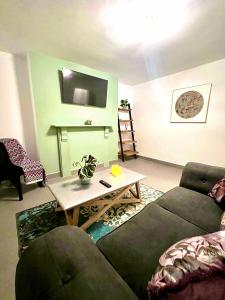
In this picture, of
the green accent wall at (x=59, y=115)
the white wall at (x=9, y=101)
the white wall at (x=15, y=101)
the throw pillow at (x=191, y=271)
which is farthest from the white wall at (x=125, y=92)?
the throw pillow at (x=191, y=271)

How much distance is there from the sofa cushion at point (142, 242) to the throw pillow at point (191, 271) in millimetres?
245

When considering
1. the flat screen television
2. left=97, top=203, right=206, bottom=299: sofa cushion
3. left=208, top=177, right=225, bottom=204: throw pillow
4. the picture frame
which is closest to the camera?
left=97, top=203, right=206, bottom=299: sofa cushion

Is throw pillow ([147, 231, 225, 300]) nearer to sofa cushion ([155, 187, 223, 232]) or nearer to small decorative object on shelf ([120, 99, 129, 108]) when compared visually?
sofa cushion ([155, 187, 223, 232])

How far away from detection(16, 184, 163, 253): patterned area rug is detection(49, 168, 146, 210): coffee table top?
0.41 metres

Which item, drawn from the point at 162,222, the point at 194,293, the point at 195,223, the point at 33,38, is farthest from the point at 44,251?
the point at 33,38

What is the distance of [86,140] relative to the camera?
139 inches

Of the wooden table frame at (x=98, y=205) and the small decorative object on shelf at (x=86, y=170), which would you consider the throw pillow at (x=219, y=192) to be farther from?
the small decorative object on shelf at (x=86, y=170)

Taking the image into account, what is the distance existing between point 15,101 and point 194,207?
11.2 feet

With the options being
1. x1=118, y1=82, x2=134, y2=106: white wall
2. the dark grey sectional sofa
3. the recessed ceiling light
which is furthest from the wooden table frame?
x1=118, y1=82, x2=134, y2=106: white wall

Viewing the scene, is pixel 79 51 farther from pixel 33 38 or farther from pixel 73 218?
pixel 73 218

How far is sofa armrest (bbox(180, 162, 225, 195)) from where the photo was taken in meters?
1.51

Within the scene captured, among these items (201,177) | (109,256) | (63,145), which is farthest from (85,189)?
(63,145)

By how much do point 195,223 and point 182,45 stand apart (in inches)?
104

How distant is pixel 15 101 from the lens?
2922 mm
